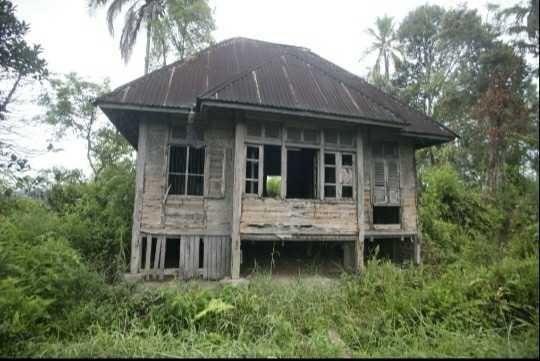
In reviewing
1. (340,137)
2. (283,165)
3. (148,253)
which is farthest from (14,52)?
(340,137)

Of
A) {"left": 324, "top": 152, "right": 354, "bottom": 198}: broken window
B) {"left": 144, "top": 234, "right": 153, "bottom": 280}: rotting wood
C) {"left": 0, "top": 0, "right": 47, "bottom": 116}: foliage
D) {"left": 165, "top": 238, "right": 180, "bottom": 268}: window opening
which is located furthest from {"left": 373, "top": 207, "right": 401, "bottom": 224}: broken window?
{"left": 0, "top": 0, "right": 47, "bottom": 116}: foliage

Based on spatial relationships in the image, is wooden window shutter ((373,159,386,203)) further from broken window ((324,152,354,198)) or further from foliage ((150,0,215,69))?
foliage ((150,0,215,69))

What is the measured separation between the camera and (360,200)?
6766mm

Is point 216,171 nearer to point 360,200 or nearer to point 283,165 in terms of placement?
point 283,165

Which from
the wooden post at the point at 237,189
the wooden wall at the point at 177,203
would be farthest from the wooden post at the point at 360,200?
the wooden wall at the point at 177,203

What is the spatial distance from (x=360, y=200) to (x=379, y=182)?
122 cm

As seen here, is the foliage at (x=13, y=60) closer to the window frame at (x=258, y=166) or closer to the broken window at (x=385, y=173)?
the window frame at (x=258, y=166)

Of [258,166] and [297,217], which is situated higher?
[258,166]

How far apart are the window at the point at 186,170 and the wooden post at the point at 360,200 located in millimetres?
3851

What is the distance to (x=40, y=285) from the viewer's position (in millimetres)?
4117

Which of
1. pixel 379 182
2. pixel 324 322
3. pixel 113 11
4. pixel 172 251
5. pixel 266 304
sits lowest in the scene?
pixel 324 322

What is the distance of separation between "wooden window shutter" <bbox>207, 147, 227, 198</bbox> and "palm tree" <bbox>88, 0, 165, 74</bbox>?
9051 mm

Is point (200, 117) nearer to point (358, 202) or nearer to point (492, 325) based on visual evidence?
point (358, 202)

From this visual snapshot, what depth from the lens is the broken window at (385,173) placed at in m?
7.54
